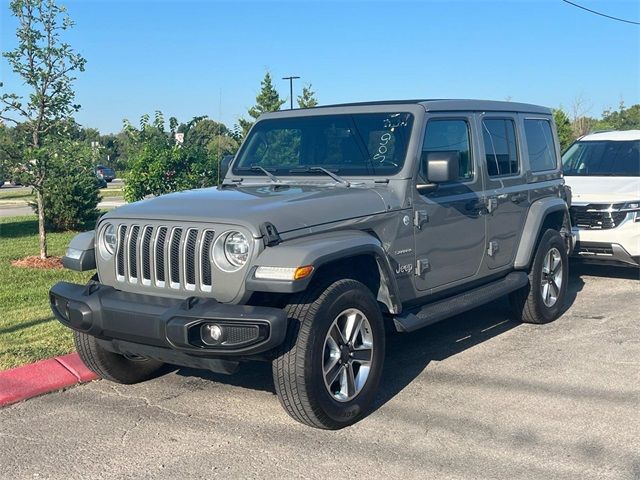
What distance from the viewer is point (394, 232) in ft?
→ 16.3

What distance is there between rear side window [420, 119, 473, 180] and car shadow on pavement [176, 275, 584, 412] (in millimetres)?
1520

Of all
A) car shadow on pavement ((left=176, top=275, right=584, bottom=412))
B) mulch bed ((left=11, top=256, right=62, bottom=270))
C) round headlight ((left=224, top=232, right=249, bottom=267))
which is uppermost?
round headlight ((left=224, top=232, right=249, bottom=267))

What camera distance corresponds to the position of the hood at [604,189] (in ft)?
28.0

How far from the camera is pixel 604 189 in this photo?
8812mm

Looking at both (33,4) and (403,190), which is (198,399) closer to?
(403,190)

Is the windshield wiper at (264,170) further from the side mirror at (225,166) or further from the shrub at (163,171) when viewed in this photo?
the shrub at (163,171)

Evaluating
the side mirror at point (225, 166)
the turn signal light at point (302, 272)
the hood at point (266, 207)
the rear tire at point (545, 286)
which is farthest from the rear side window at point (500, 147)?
the turn signal light at point (302, 272)

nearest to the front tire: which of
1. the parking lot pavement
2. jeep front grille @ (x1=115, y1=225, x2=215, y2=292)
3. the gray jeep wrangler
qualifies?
the gray jeep wrangler

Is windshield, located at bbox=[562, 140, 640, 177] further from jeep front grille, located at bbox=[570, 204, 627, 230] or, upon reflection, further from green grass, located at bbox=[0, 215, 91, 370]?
green grass, located at bbox=[0, 215, 91, 370]

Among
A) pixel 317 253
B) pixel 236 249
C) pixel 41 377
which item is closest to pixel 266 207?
pixel 236 249

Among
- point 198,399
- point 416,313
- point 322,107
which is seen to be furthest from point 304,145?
point 198,399

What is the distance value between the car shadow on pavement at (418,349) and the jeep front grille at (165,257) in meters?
1.25

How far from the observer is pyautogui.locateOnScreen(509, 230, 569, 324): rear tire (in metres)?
6.73

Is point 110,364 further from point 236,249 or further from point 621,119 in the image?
point 621,119
